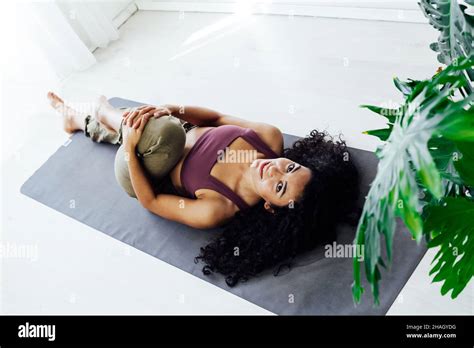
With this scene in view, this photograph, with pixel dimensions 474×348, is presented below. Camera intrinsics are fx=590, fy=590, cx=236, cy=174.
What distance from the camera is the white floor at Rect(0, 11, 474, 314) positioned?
2.18 m

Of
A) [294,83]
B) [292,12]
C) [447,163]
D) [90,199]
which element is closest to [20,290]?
[90,199]

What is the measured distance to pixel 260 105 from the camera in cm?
283

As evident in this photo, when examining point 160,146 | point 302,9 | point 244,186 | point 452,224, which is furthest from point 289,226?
point 302,9

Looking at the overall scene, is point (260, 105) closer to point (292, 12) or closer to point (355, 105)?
point (355, 105)

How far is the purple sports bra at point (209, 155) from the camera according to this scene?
7.30ft

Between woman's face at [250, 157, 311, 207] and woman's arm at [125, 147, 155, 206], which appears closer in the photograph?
woman's face at [250, 157, 311, 207]

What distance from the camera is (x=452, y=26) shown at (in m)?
1.33

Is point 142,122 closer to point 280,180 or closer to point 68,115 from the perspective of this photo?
point 280,180

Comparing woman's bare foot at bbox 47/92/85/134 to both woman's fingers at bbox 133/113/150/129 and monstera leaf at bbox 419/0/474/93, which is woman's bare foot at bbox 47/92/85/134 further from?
monstera leaf at bbox 419/0/474/93

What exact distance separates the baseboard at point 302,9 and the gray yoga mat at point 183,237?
35.9 inches

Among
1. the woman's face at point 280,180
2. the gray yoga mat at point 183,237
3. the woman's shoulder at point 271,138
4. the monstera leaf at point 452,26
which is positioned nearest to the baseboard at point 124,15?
the gray yoga mat at point 183,237

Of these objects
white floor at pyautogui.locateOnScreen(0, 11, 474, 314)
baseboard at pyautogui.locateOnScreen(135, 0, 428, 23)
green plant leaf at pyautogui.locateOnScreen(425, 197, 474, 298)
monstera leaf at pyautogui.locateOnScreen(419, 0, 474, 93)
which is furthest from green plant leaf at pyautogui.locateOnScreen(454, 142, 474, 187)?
baseboard at pyautogui.locateOnScreen(135, 0, 428, 23)

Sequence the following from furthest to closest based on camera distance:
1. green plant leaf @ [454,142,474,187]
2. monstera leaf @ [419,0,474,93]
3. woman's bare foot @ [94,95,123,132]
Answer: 1. woman's bare foot @ [94,95,123,132]
2. monstera leaf @ [419,0,474,93]
3. green plant leaf @ [454,142,474,187]
